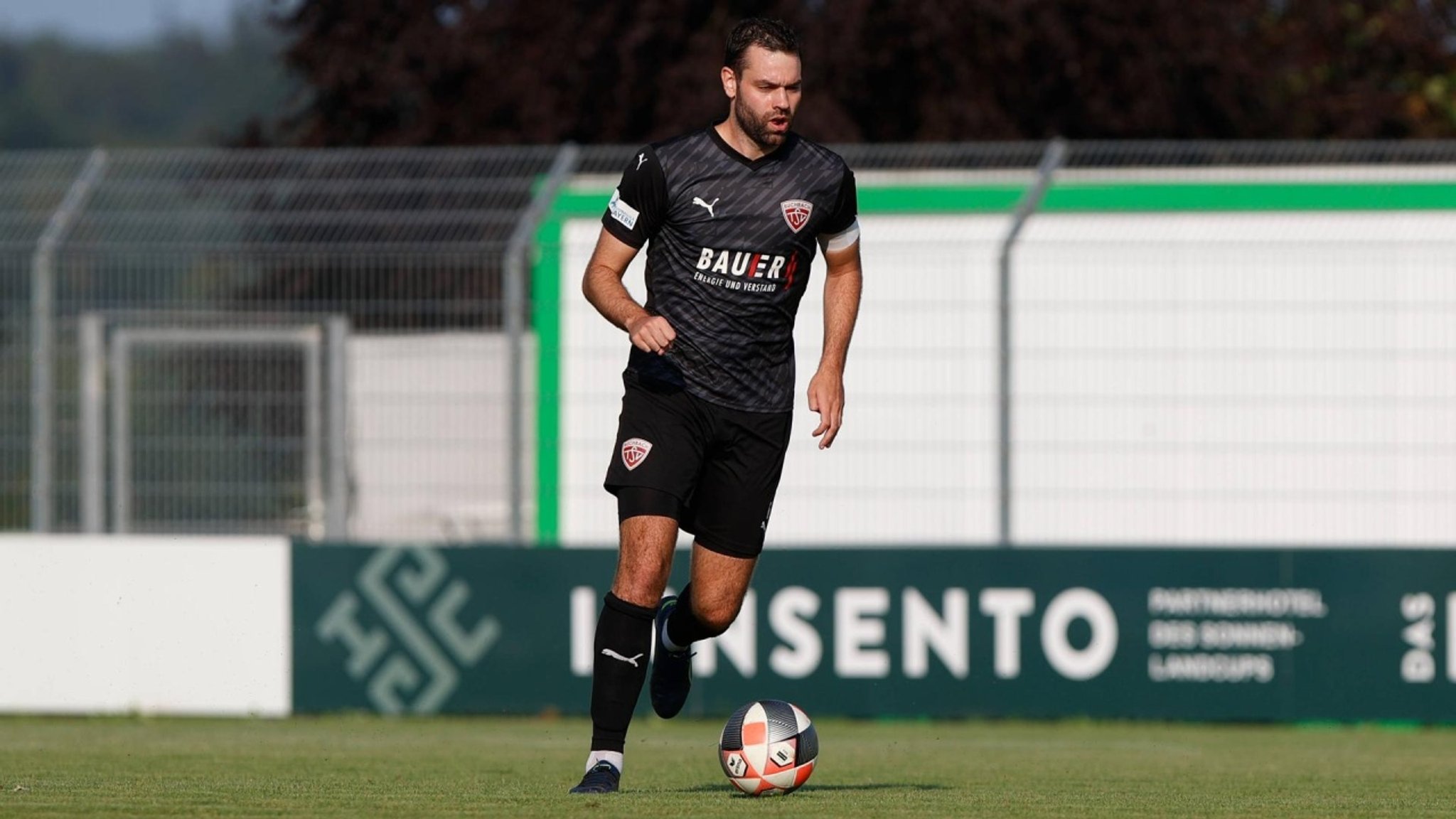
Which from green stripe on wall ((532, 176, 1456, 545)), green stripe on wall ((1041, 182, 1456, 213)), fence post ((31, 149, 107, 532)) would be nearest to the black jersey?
fence post ((31, 149, 107, 532))

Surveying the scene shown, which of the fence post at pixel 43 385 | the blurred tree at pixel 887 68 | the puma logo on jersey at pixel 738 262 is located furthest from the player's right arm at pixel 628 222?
the blurred tree at pixel 887 68

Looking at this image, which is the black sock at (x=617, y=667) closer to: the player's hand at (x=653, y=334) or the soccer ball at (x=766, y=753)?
the soccer ball at (x=766, y=753)

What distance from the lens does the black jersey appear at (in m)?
6.70

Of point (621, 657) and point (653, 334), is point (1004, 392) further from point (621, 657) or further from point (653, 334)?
point (653, 334)

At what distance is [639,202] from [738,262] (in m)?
0.34

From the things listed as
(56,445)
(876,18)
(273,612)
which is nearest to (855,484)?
(273,612)

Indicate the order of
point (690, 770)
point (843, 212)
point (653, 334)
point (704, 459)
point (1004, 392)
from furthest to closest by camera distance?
point (1004, 392), point (690, 770), point (843, 212), point (704, 459), point (653, 334)

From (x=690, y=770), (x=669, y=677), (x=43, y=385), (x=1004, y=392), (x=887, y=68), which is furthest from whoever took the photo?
(x=887, y=68)

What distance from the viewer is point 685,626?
7.16 meters

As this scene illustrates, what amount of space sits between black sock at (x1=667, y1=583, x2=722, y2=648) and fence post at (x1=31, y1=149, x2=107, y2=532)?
20.8 feet

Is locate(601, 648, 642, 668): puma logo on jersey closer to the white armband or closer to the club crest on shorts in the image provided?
the club crest on shorts

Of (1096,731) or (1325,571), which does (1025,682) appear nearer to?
(1096,731)

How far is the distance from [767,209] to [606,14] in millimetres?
17349

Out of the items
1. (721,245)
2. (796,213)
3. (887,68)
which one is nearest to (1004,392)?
(796,213)
